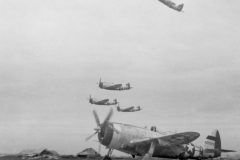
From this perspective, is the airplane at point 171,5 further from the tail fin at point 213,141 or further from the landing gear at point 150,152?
the landing gear at point 150,152

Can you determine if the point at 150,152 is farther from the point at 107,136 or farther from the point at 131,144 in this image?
the point at 107,136

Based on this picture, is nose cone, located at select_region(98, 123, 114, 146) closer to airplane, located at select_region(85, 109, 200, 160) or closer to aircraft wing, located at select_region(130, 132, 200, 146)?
airplane, located at select_region(85, 109, 200, 160)

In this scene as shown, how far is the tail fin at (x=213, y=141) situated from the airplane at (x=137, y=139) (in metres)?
6.11

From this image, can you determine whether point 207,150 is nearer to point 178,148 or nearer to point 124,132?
point 178,148

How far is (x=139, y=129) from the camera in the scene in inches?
851

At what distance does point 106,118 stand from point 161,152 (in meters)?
5.46

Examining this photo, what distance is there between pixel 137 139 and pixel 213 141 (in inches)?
412

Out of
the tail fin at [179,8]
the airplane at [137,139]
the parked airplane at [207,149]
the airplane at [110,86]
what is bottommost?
the parked airplane at [207,149]

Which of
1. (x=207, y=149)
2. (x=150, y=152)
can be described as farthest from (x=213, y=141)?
(x=150, y=152)

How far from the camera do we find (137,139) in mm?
21109

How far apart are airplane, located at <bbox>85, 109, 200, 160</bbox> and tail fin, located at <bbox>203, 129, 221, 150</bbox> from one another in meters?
6.11

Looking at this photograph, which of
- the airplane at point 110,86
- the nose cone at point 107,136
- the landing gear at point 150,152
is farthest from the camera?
the airplane at point 110,86

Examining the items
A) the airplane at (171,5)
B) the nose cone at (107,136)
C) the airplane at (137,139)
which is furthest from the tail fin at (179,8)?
the nose cone at (107,136)

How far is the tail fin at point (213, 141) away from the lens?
1053 inches
